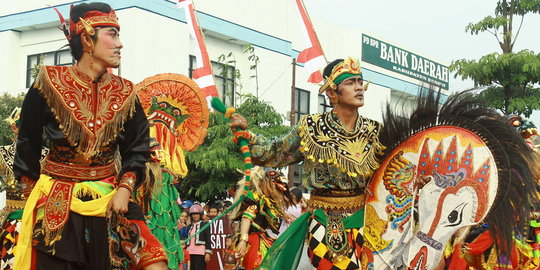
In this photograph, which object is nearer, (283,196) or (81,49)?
(81,49)

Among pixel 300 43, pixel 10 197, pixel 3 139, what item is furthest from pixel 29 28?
pixel 10 197

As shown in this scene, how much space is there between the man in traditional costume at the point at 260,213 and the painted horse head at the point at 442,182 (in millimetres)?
2859

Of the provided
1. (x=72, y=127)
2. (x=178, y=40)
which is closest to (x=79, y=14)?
(x=72, y=127)

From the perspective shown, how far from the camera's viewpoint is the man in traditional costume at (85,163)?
445 cm

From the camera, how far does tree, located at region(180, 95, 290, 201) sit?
1823 centimetres

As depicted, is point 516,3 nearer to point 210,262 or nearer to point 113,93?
point 210,262

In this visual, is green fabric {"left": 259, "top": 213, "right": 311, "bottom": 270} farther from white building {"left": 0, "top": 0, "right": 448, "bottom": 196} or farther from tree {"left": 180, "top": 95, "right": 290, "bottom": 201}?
white building {"left": 0, "top": 0, "right": 448, "bottom": 196}

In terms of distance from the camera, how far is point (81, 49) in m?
4.77

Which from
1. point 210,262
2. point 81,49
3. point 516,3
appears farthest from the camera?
point 516,3

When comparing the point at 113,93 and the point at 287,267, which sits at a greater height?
the point at 113,93

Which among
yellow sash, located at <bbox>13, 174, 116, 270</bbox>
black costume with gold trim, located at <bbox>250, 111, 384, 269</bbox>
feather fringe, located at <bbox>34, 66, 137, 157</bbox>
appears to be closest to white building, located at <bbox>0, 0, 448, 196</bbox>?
black costume with gold trim, located at <bbox>250, 111, 384, 269</bbox>

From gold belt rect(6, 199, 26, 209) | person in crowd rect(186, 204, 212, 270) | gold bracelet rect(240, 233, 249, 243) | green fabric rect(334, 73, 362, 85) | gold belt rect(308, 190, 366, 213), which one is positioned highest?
green fabric rect(334, 73, 362, 85)

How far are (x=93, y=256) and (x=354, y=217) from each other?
2430mm

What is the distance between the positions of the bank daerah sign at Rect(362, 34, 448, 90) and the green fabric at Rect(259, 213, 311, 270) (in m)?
27.6
